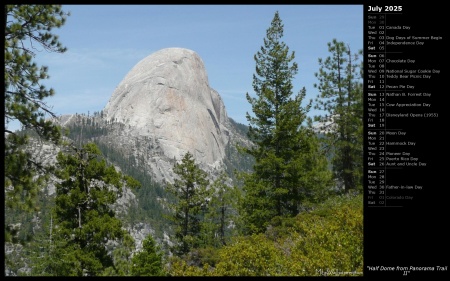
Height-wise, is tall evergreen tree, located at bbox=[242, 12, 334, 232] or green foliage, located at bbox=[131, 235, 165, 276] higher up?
tall evergreen tree, located at bbox=[242, 12, 334, 232]

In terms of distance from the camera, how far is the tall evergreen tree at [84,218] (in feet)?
71.5

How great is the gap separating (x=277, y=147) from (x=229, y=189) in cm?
1416

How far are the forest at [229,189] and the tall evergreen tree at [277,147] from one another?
7cm

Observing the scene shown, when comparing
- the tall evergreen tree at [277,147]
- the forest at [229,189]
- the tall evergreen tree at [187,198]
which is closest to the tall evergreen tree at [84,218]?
the forest at [229,189]

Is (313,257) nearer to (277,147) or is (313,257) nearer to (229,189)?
(277,147)

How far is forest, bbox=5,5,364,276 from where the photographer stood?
1224cm

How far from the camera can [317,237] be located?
1153cm

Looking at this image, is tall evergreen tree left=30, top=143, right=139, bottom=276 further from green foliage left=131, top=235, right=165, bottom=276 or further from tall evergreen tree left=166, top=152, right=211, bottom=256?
tall evergreen tree left=166, top=152, right=211, bottom=256

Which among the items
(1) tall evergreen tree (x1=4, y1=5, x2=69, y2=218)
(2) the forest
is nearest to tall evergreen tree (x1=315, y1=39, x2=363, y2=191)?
(2) the forest

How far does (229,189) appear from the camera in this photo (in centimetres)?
4069

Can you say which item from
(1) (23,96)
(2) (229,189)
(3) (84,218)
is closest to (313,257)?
(1) (23,96)

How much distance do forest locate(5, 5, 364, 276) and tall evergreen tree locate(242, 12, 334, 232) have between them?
0.25ft

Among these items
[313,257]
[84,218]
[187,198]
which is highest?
[313,257]
